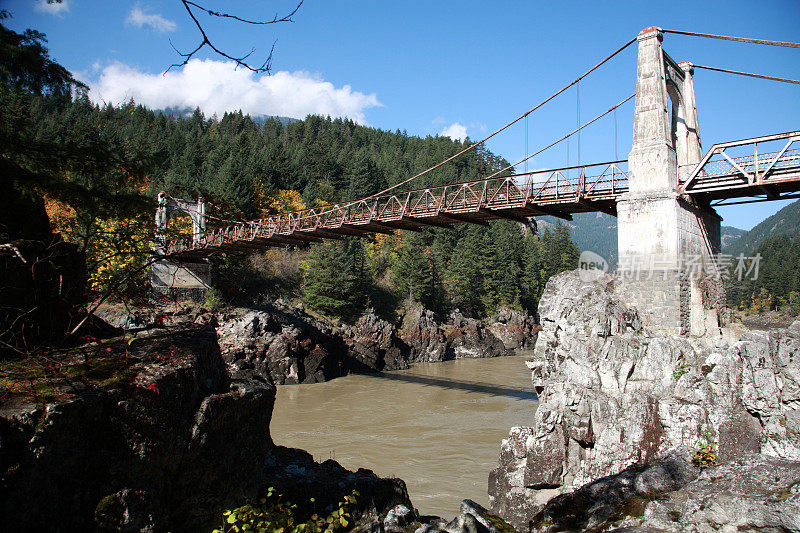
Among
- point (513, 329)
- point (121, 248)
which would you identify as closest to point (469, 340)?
point (513, 329)

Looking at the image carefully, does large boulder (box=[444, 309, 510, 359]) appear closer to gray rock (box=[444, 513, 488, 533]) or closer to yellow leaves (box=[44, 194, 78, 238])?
yellow leaves (box=[44, 194, 78, 238])

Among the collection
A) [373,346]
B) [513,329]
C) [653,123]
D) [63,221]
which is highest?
[653,123]

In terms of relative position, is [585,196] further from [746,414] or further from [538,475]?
[538,475]

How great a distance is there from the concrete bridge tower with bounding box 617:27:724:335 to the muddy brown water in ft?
16.7

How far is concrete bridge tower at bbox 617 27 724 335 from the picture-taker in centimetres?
938

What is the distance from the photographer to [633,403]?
833cm

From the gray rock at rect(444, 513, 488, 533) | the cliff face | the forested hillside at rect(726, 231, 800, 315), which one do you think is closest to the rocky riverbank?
the cliff face

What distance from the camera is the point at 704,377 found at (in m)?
7.99

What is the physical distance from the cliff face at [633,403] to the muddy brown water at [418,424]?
1.45 metres

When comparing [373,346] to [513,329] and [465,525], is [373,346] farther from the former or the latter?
[465,525]

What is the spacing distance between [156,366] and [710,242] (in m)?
10.8

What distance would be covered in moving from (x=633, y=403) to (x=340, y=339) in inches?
742

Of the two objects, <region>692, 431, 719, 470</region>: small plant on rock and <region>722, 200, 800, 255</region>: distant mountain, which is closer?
<region>692, 431, 719, 470</region>: small plant on rock

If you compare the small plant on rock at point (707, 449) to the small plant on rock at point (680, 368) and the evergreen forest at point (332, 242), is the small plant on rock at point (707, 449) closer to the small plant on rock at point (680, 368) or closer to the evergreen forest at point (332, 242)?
the small plant on rock at point (680, 368)
